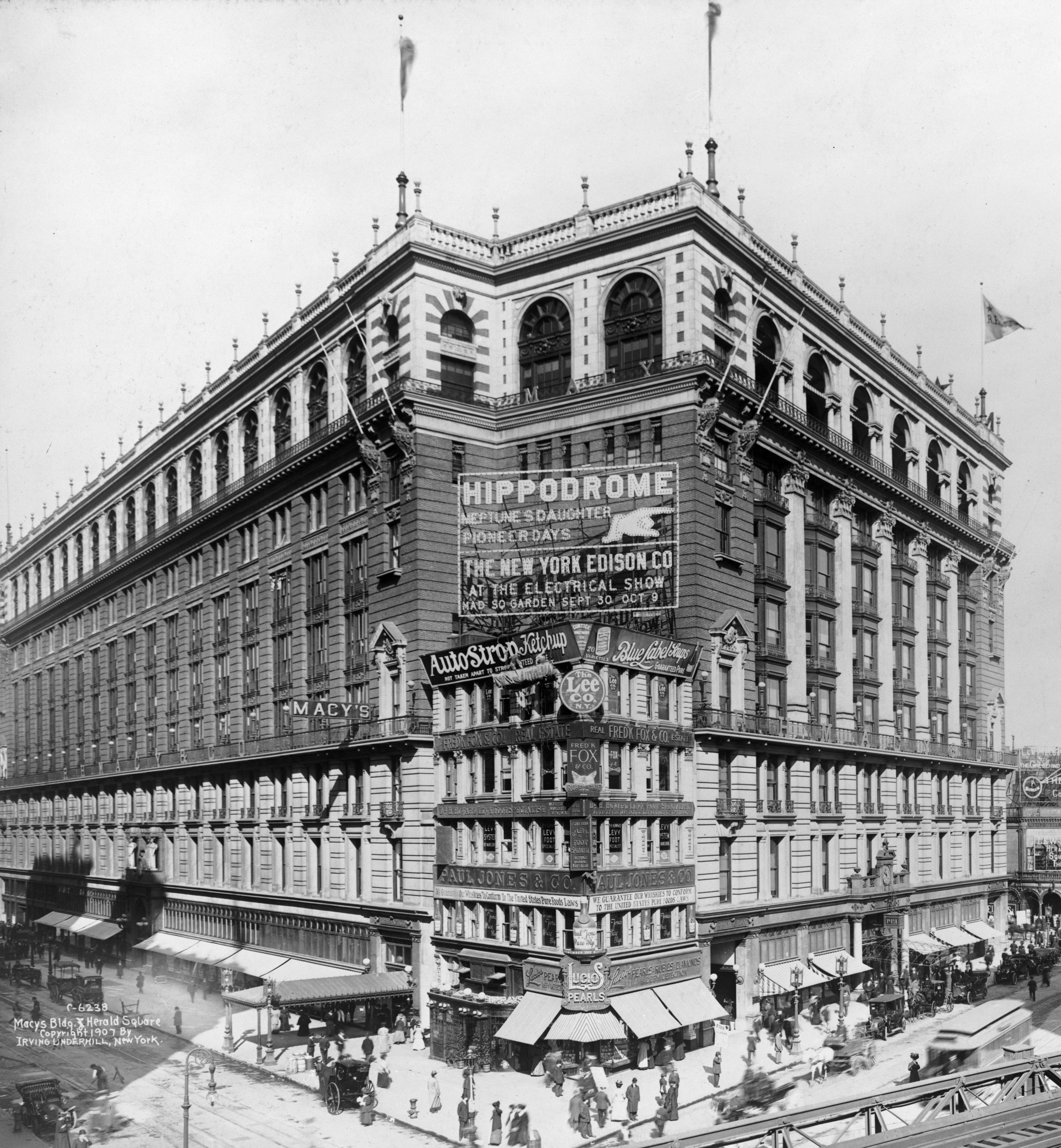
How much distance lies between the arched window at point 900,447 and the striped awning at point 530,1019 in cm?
4359

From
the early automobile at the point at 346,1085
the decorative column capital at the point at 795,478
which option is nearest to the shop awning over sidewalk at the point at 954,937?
the decorative column capital at the point at 795,478

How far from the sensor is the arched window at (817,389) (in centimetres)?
6819

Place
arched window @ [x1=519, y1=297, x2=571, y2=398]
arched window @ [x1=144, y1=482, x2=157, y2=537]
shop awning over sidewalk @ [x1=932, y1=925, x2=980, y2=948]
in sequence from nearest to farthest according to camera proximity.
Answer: arched window @ [x1=519, y1=297, x2=571, y2=398] → shop awning over sidewalk @ [x1=932, y1=925, x2=980, y2=948] → arched window @ [x1=144, y1=482, x2=157, y2=537]

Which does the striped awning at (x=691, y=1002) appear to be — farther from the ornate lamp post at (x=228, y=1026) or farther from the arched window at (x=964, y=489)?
the arched window at (x=964, y=489)

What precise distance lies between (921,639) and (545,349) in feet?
110

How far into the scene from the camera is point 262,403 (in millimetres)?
75562

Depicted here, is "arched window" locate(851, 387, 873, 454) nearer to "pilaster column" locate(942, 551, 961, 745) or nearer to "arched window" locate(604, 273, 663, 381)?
"pilaster column" locate(942, 551, 961, 745)

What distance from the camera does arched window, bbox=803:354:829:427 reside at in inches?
2685

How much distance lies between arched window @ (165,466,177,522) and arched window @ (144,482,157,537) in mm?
2528

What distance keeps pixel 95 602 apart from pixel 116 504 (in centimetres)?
867

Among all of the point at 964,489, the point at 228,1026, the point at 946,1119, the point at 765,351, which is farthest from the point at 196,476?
the point at 946,1119

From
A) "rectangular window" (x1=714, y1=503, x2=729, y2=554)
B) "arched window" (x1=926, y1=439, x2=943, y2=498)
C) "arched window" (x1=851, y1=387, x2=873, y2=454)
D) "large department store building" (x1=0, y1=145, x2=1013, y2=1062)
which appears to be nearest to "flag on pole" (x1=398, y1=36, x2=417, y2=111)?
"large department store building" (x1=0, y1=145, x2=1013, y2=1062)

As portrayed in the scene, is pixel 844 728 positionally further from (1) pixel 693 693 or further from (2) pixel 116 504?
(2) pixel 116 504

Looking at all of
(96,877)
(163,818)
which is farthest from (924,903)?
(96,877)
